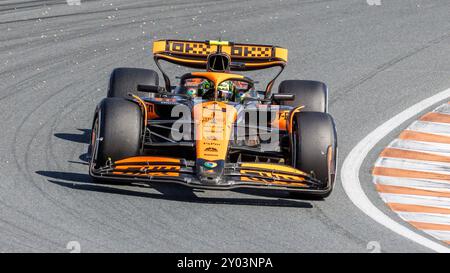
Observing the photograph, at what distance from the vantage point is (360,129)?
17.3 meters

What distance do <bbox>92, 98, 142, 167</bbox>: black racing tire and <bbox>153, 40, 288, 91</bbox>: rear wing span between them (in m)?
2.58

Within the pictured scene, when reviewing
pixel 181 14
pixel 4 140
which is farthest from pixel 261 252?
pixel 181 14

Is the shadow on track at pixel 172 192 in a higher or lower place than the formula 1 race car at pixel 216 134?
lower

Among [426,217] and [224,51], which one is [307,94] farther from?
[426,217]

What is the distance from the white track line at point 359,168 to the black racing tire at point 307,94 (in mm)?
804

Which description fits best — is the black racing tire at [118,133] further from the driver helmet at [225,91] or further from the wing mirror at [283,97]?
the wing mirror at [283,97]

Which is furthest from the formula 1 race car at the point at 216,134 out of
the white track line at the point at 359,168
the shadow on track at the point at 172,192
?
the white track line at the point at 359,168

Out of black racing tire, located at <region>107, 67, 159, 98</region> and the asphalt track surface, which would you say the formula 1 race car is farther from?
the asphalt track surface

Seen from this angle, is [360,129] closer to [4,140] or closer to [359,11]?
[4,140]

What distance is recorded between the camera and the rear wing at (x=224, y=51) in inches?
620

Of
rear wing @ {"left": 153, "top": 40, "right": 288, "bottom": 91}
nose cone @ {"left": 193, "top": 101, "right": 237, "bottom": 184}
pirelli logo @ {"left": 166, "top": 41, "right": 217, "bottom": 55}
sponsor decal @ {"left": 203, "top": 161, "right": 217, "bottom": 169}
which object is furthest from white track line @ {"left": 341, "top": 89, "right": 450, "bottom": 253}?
pirelli logo @ {"left": 166, "top": 41, "right": 217, "bottom": 55}

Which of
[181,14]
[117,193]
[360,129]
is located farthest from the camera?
[181,14]

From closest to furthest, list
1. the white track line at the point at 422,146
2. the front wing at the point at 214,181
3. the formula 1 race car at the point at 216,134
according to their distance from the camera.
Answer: the front wing at the point at 214,181 < the formula 1 race car at the point at 216,134 < the white track line at the point at 422,146

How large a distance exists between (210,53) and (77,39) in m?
6.91
